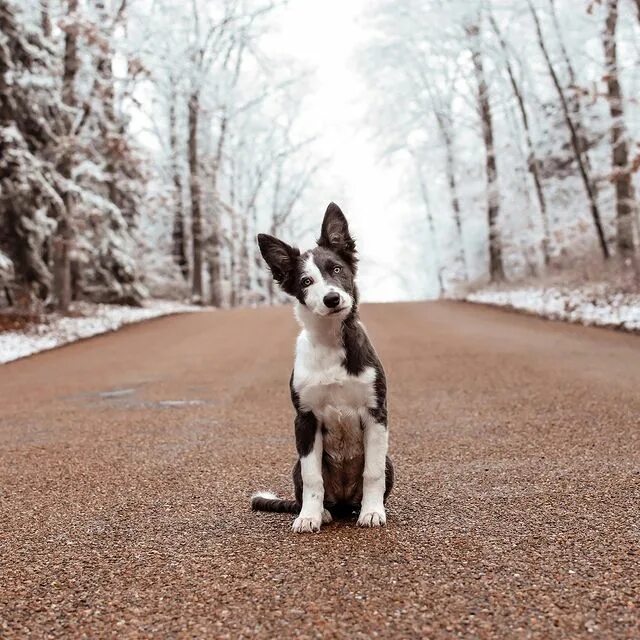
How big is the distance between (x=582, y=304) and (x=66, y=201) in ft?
42.1

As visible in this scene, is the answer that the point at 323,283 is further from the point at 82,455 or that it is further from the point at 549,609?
the point at 82,455

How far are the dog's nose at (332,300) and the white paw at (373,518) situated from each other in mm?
1005

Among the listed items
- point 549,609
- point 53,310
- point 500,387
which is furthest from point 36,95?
point 549,609

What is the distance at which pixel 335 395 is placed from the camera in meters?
3.39

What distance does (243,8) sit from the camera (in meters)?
31.3

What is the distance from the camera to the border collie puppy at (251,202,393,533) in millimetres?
3396

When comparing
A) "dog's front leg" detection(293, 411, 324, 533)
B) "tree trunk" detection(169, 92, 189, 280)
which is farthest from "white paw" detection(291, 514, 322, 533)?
"tree trunk" detection(169, 92, 189, 280)

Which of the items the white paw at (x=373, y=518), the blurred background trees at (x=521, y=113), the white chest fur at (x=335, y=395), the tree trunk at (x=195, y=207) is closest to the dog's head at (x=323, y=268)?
the white chest fur at (x=335, y=395)

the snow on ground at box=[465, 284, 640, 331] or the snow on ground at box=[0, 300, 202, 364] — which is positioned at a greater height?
the snow on ground at box=[465, 284, 640, 331]

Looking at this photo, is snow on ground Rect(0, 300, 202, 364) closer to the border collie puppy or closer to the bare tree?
the border collie puppy

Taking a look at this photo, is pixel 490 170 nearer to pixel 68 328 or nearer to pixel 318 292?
pixel 68 328

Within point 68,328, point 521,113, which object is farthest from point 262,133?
point 68,328

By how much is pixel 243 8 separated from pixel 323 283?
102 feet

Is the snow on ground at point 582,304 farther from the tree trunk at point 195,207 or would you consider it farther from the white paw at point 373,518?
the tree trunk at point 195,207
